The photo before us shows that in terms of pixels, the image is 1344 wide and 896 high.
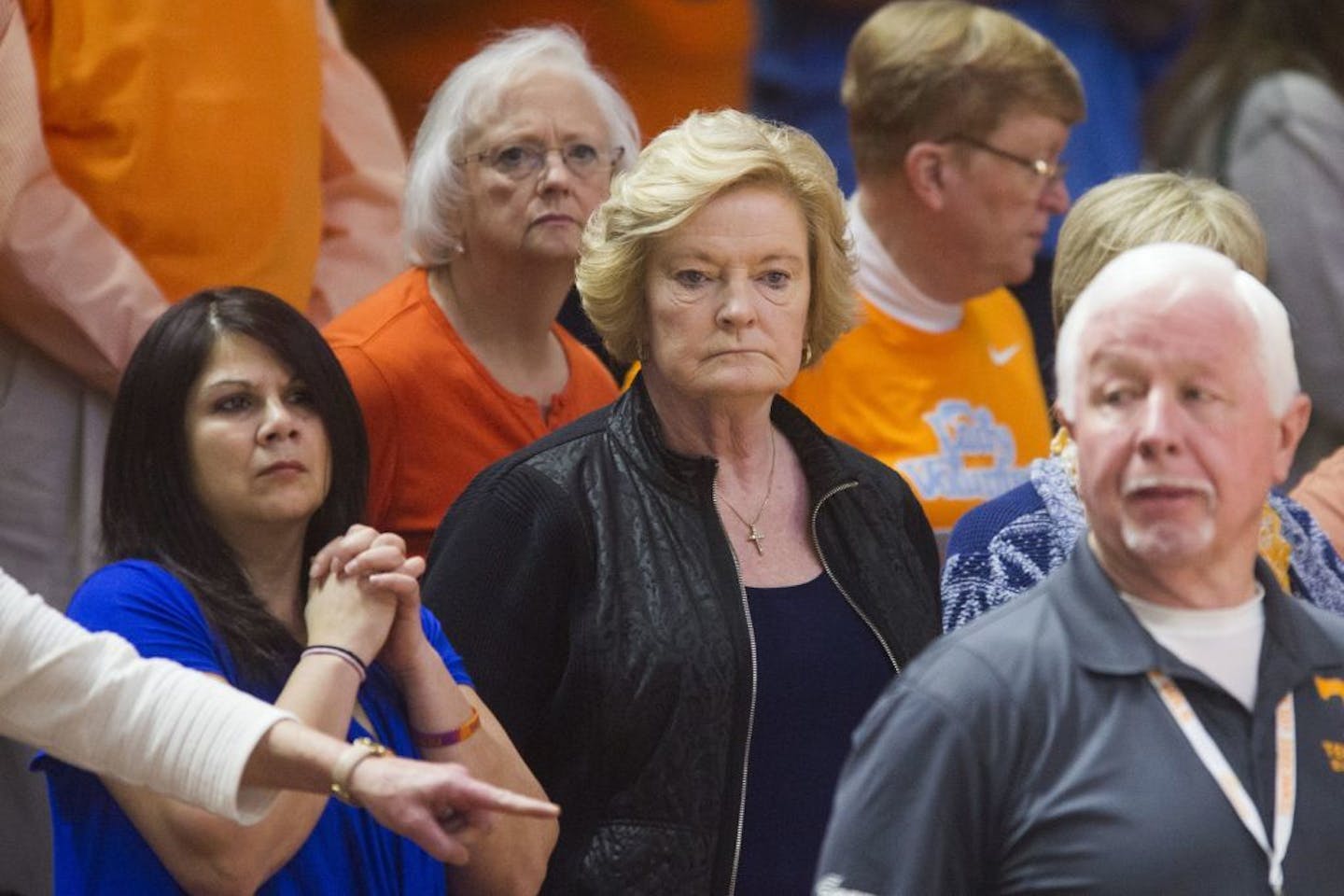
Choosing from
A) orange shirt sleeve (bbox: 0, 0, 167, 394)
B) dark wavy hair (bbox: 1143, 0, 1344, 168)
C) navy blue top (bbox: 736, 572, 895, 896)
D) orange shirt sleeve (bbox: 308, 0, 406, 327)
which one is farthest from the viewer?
dark wavy hair (bbox: 1143, 0, 1344, 168)

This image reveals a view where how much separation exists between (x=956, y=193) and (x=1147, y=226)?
48.4 inches

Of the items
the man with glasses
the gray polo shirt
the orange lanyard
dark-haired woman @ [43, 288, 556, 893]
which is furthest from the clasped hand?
the man with glasses

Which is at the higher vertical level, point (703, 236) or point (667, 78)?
point (667, 78)

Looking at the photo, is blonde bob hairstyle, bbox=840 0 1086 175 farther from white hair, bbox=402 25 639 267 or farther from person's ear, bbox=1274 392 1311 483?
person's ear, bbox=1274 392 1311 483

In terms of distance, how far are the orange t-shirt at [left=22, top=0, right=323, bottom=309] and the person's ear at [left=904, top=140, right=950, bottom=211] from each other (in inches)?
A: 46.7

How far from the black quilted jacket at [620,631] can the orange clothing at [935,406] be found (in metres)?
Answer: 1.01

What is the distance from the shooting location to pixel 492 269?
167 inches

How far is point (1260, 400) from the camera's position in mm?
2594

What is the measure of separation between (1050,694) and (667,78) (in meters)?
2.89

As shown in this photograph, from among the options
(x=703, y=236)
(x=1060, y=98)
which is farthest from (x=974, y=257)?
(x=703, y=236)

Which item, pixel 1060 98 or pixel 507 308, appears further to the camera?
pixel 1060 98

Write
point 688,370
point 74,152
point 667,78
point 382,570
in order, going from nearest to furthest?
point 382,570 → point 688,370 → point 74,152 → point 667,78

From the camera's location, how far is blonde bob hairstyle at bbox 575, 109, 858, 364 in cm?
354

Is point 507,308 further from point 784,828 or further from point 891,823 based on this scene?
point 891,823
